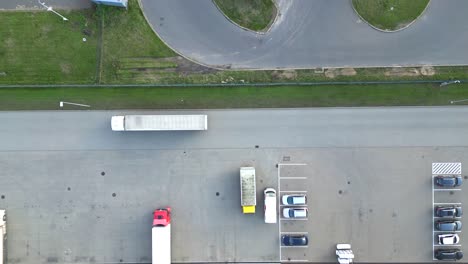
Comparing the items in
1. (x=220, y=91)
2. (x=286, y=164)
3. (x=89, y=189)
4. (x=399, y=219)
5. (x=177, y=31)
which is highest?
(x=177, y=31)

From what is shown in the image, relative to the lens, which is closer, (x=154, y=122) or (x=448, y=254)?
(x=154, y=122)

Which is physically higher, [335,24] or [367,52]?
[335,24]

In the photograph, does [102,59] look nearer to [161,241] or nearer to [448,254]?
[161,241]

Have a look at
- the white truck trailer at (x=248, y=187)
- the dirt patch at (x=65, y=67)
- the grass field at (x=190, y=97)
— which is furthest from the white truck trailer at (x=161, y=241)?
the dirt patch at (x=65, y=67)

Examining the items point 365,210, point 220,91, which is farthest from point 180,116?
point 365,210

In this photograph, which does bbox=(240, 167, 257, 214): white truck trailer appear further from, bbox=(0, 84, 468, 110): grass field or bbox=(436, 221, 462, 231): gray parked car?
bbox=(436, 221, 462, 231): gray parked car

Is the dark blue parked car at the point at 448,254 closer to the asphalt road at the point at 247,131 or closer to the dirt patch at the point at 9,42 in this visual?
the asphalt road at the point at 247,131

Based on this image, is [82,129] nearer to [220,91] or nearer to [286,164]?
[220,91]

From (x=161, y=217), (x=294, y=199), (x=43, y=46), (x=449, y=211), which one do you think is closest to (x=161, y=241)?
(x=161, y=217)
